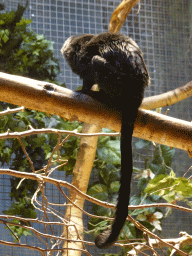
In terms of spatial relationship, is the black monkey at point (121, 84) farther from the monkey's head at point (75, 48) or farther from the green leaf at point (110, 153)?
the green leaf at point (110, 153)

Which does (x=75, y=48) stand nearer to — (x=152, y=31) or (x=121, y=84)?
(x=121, y=84)

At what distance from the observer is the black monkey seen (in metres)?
1.04

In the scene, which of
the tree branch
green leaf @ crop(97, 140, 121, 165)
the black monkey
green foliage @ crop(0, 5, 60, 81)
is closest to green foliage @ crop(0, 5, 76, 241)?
green foliage @ crop(0, 5, 60, 81)

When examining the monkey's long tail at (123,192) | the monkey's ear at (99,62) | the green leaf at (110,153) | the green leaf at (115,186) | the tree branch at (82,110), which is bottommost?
the green leaf at (115,186)

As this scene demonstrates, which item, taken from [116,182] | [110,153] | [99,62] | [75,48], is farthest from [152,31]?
[99,62]

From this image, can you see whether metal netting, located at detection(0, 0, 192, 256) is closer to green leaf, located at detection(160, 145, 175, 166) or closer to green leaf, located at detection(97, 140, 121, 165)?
green leaf, located at detection(160, 145, 175, 166)

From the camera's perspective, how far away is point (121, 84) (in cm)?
122

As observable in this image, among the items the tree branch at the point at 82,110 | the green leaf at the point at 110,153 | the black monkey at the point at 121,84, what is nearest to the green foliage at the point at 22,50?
the green leaf at the point at 110,153

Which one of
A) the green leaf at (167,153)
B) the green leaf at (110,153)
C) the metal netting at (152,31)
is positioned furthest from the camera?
the metal netting at (152,31)

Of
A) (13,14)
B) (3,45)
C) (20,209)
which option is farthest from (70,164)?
(13,14)

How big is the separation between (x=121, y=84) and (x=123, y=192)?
427mm

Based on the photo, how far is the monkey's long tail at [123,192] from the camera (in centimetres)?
99

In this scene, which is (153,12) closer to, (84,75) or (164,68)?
(164,68)

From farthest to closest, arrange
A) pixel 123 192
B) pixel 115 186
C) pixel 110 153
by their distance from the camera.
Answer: pixel 115 186, pixel 110 153, pixel 123 192
